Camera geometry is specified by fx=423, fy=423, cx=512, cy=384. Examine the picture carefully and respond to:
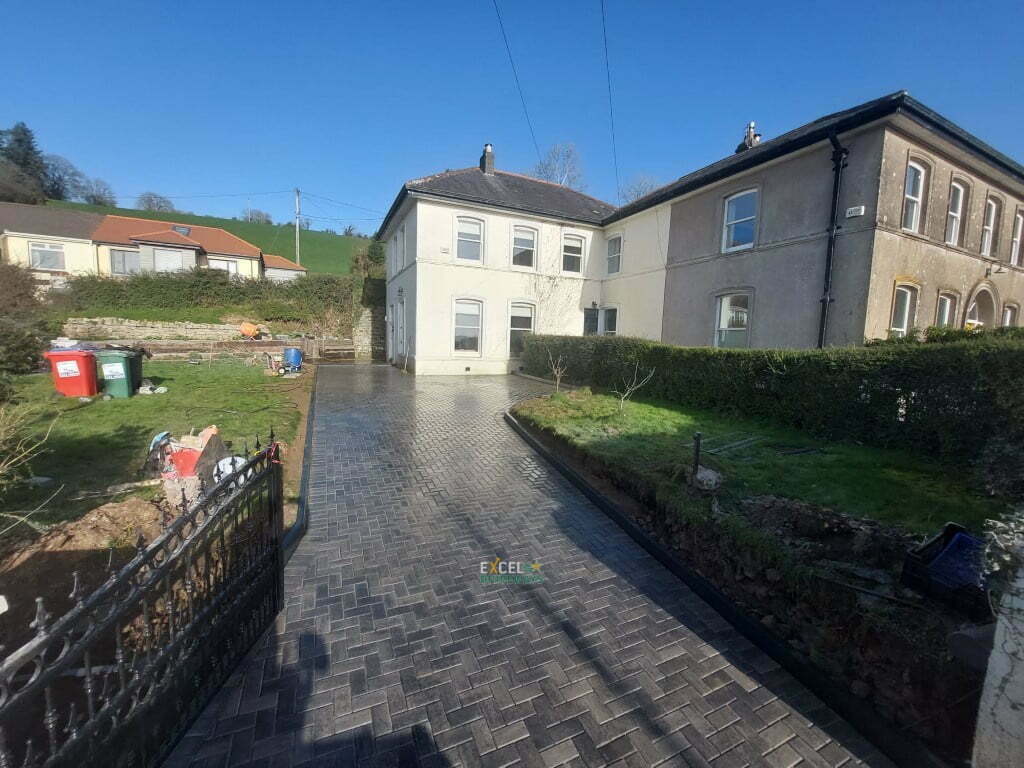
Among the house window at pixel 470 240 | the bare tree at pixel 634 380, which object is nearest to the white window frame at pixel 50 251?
the house window at pixel 470 240

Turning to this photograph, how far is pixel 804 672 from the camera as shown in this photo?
2.72 meters

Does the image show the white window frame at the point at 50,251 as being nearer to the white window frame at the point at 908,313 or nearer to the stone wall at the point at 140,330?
the stone wall at the point at 140,330

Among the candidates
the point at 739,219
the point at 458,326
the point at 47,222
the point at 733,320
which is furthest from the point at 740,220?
the point at 47,222

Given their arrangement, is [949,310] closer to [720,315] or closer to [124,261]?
[720,315]

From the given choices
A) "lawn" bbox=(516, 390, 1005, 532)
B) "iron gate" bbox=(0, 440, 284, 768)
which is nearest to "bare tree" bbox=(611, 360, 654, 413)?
"lawn" bbox=(516, 390, 1005, 532)

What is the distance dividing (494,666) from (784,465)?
4.67m

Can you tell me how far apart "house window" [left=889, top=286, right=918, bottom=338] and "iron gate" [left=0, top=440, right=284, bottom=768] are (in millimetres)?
13587

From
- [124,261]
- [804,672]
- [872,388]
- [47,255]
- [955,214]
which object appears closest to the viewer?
[804,672]

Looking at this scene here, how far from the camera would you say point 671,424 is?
7.83m

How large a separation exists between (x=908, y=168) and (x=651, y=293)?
25.1 feet

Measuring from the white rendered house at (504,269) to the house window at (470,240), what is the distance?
0.04 meters

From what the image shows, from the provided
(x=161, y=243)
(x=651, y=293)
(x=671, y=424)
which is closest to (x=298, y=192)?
(x=161, y=243)

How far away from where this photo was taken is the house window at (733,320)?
1247 centimetres

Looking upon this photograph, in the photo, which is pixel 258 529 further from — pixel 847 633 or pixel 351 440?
pixel 351 440
